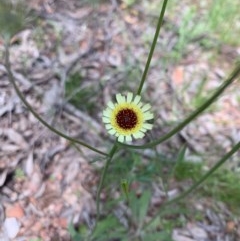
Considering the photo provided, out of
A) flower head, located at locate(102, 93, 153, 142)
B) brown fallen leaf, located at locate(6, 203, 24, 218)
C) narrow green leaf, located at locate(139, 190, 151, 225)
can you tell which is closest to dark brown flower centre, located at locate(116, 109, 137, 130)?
flower head, located at locate(102, 93, 153, 142)

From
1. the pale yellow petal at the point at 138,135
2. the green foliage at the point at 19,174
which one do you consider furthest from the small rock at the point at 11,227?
the pale yellow petal at the point at 138,135

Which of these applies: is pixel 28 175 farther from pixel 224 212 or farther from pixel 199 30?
pixel 199 30

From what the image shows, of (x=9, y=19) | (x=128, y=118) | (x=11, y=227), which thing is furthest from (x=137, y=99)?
(x=11, y=227)

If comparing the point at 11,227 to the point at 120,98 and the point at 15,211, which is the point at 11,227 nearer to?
the point at 15,211

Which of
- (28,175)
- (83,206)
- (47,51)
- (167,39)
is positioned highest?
(167,39)

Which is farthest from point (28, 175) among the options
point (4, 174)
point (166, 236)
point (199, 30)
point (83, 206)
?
point (199, 30)

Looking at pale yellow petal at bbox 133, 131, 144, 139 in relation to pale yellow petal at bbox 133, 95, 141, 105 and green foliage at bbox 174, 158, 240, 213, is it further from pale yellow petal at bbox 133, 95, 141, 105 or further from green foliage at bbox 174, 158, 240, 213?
green foliage at bbox 174, 158, 240, 213
